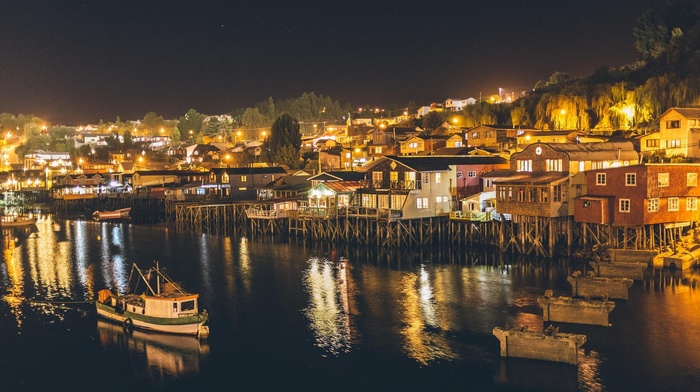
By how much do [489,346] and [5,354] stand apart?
20.4 meters

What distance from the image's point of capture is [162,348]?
27344 millimetres

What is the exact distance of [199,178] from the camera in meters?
90.9

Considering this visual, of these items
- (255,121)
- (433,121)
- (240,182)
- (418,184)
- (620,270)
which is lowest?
(620,270)

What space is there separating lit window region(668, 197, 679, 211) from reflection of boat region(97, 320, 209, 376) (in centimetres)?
3001

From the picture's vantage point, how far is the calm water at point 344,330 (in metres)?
23.8

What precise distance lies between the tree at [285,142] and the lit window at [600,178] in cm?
5824

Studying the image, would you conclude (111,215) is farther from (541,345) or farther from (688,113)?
(541,345)

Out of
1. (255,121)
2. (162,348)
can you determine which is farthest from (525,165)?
(255,121)

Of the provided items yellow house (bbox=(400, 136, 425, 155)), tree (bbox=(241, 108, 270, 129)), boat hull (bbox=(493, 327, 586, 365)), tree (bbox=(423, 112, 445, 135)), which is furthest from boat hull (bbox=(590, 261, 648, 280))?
tree (bbox=(241, 108, 270, 129))

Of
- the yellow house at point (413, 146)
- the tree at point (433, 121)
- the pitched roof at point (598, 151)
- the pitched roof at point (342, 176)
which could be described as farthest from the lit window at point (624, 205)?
the tree at point (433, 121)

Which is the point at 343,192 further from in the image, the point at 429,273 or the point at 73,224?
the point at 73,224

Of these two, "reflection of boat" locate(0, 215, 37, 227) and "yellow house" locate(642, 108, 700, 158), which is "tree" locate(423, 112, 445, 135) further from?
"reflection of boat" locate(0, 215, 37, 227)

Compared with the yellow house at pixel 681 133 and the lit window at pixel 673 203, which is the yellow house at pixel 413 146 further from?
the lit window at pixel 673 203

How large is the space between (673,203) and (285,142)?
64.3 meters
